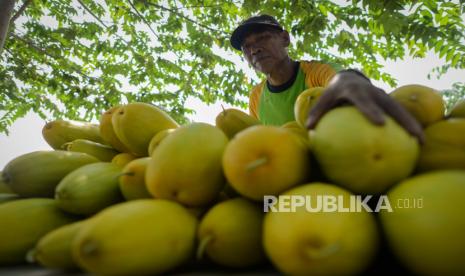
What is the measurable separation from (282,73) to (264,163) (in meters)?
2.74

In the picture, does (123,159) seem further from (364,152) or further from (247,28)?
(247,28)

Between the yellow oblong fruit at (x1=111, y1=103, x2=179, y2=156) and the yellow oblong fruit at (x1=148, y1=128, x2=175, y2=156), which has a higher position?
the yellow oblong fruit at (x1=111, y1=103, x2=179, y2=156)

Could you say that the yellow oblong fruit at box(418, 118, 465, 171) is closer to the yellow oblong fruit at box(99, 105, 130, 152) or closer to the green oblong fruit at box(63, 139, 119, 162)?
the yellow oblong fruit at box(99, 105, 130, 152)

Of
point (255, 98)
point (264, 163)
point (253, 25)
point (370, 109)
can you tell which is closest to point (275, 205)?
point (264, 163)

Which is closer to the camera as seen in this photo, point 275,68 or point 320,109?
point 320,109

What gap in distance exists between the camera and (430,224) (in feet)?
2.14

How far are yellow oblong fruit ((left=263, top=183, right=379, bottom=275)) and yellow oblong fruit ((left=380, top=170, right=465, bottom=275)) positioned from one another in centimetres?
6

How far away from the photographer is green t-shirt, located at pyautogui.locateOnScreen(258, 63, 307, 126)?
10.7 ft

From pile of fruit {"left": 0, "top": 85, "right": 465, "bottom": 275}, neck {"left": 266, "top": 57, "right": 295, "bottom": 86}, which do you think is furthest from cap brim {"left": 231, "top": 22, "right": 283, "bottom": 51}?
pile of fruit {"left": 0, "top": 85, "right": 465, "bottom": 275}

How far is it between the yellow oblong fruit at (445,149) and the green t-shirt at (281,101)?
227cm

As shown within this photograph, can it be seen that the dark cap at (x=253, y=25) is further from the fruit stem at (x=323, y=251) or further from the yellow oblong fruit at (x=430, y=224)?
the fruit stem at (x=323, y=251)

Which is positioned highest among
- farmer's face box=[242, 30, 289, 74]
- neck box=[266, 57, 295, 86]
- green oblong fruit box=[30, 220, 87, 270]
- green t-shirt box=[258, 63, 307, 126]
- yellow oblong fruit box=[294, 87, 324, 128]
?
farmer's face box=[242, 30, 289, 74]

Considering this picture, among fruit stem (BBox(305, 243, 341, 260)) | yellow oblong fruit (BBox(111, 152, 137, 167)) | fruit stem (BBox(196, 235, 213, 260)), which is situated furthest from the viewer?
yellow oblong fruit (BBox(111, 152, 137, 167))

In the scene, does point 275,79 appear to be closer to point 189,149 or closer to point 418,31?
point 418,31
